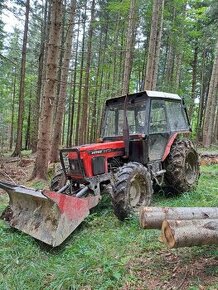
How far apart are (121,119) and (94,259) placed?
11.1 ft

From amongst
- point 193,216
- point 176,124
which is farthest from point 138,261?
point 176,124

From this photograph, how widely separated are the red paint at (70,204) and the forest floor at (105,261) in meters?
0.32

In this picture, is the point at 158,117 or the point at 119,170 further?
the point at 158,117

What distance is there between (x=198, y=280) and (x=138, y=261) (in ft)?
2.61

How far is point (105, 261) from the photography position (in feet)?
12.9

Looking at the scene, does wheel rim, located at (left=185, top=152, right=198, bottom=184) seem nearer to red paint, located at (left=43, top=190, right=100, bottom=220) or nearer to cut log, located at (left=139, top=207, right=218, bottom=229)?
red paint, located at (left=43, top=190, right=100, bottom=220)

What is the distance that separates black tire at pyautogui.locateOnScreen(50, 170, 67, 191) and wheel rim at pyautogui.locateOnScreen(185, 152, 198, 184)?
2.74 meters

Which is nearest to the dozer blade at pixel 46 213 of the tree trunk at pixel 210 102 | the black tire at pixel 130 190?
the black tire at pixel 130 190

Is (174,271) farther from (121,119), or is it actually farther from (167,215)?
(121,119)

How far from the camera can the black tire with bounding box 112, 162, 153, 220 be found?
5.10 meters

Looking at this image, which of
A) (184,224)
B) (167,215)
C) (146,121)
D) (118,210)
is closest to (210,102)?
(146,121)

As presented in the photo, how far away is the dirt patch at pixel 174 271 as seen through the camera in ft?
11.0

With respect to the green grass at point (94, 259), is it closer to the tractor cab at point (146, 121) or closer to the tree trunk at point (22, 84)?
the tractor cab at point (146, 121)

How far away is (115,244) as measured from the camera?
4422 millimetres
